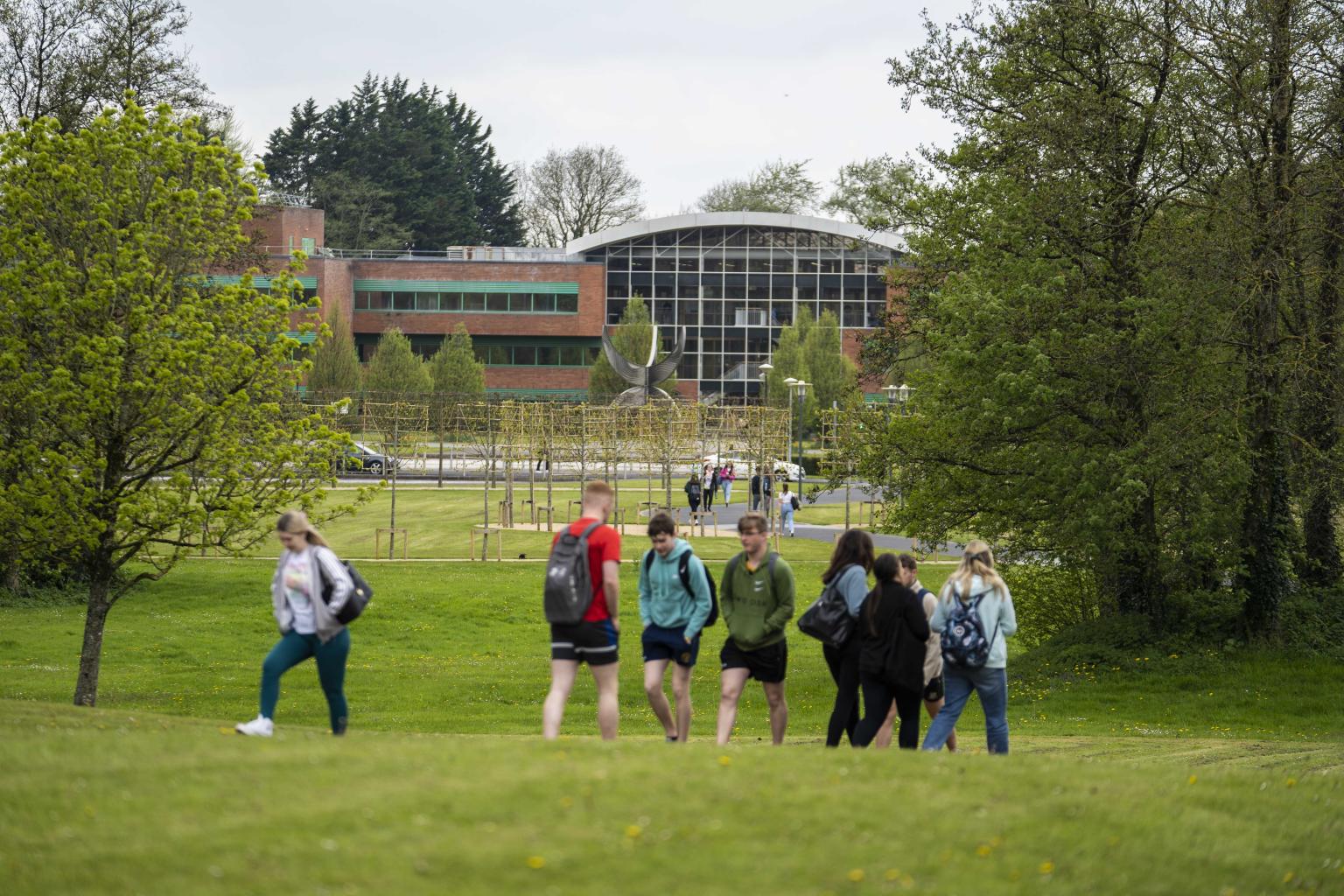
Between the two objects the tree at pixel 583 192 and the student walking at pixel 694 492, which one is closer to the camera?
the student walking at pixel 694 492

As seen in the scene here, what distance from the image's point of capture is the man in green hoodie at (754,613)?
10.6 metres

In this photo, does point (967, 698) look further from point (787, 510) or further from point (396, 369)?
point (396, 369)

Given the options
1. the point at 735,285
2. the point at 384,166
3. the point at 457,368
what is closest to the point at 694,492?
→ the point at 457,368

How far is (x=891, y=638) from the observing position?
33.9 ft

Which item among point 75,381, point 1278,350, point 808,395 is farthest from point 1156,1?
point 808,395

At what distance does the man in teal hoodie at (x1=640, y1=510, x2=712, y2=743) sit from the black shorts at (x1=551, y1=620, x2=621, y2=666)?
0.66m

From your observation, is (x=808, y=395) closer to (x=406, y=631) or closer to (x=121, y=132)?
(x=406, y=631)

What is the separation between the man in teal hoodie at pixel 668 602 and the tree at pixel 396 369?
64313 millimetres

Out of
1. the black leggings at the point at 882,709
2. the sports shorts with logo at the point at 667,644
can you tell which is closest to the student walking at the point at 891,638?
the black leggings at the point at 882,709

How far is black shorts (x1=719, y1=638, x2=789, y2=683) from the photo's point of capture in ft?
35.3

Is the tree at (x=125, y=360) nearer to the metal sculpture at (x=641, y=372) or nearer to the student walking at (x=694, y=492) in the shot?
the student walking at (x=694, y=492)

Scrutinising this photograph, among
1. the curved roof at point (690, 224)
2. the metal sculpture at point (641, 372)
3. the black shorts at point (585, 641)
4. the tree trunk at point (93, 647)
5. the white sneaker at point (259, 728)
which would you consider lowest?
the tree trunk at point (93, 647)

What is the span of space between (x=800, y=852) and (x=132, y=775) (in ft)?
11.3

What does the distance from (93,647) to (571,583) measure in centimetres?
1013
